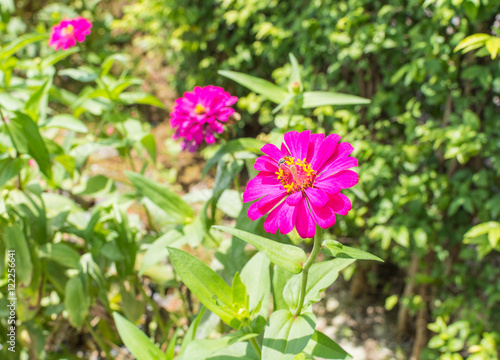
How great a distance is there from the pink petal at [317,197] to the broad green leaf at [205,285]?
0.27m

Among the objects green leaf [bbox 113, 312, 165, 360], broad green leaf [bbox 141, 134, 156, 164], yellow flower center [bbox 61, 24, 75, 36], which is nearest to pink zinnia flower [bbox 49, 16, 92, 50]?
yellow flower center [bbox 61, 24, 75, 36]

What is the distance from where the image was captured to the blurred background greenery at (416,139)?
1384 mm

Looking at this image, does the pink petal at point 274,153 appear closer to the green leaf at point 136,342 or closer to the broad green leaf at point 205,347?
the broad green leaf at point 205,347

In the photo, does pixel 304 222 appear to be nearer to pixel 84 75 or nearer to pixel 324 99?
pixel 324 99

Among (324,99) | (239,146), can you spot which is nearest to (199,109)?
(239,146)

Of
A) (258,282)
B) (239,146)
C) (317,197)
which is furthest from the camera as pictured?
(239,146)

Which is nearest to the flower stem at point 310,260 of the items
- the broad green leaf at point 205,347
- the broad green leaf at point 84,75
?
the broad green leaf at point 205,347

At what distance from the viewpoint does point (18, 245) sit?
3.72ft

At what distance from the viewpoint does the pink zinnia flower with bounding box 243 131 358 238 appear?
62 centimetres

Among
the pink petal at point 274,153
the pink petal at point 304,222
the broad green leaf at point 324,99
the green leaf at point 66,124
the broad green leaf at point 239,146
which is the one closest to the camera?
the pink petal at point 304,222

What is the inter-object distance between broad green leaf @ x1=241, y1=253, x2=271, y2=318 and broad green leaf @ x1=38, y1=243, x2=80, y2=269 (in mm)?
650

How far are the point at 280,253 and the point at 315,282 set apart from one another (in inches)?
6.5

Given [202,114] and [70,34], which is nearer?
[202,114]

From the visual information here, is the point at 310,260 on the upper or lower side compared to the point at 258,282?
upper
